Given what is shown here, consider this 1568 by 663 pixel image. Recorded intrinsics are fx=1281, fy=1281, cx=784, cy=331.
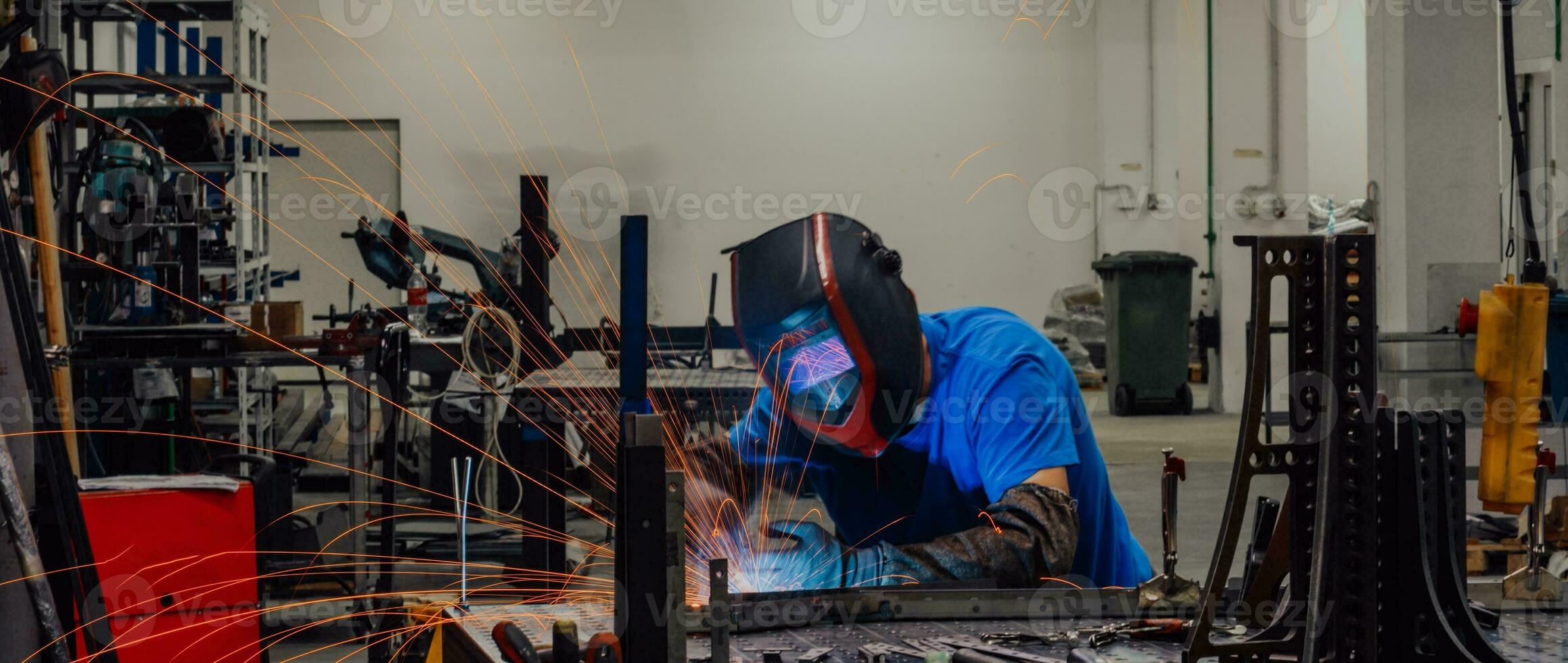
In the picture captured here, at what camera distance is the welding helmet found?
8.05ft

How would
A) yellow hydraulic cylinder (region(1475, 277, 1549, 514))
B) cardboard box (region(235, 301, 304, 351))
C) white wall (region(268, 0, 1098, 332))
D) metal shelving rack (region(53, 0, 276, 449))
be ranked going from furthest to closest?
1. white wall (region(268, 0, 1098, 332))
2. metal shelving rack (region(53, 0, 276, 449))
3. cardboard box (region(235, 301, 304, 351))
4. yellow hydraulic cylinder (region(1475, 277, 1549, 514))

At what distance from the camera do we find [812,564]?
2373mm

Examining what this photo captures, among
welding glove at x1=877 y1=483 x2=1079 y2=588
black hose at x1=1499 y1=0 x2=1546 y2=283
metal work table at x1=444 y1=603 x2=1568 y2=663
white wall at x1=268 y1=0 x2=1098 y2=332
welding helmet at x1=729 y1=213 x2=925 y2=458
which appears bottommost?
metal work table at x1=444 y1=603 x2=1568 y2=663

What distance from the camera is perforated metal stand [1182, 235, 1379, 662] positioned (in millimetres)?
1422

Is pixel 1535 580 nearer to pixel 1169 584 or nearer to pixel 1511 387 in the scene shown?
pixel 1169 584

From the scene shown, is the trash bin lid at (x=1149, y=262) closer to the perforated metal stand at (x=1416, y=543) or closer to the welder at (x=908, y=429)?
the welder at (x=908, y=429)

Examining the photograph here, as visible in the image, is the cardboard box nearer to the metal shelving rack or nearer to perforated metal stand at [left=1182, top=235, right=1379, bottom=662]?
the metal shelving rack

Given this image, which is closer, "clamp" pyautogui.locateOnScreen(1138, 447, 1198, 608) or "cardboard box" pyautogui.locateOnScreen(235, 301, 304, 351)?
"clamp" pyautogui.locateOnScreen(1138, 447, 1198, 608)

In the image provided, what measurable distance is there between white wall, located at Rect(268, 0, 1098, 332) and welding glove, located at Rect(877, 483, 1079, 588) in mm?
8228

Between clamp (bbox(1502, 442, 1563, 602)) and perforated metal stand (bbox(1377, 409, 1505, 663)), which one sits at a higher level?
perforated metal stand (bbox(1377, 409, 1505, 663))

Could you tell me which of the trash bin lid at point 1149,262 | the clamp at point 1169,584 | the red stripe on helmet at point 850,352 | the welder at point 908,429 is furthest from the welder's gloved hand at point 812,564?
the trash bin lid at point 1149,262

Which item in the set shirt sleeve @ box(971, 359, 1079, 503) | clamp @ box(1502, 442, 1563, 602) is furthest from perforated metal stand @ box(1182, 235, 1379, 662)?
shirt sleeve @ box(971, 359, 1079, 503)

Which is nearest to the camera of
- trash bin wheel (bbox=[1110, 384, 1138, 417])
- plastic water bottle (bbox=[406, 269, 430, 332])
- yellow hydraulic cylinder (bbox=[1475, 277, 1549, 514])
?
yellow hydraulic cylinder (bbox=[1475, 277, 1549, 514])

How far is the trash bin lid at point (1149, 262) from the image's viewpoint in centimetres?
936
